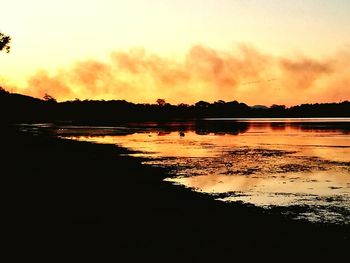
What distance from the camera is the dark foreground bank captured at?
12550 mm

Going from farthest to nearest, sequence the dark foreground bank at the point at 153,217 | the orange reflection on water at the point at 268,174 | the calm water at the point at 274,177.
A: the orange reflection on water at the point at 268,174 → the calm water at the point at 274,177 → the dark foreground bank at the point at 153,217

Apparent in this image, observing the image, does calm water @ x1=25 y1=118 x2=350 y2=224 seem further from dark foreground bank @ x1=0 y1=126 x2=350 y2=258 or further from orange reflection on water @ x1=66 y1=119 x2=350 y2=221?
dark foreground bank @ x1=0 y1=126 x2=350 y2=258

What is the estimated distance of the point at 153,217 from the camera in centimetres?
1531

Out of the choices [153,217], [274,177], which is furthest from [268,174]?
[153,217]

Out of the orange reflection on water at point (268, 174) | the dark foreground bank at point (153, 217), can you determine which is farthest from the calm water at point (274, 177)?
the dark foreground bank at point (153, 217)

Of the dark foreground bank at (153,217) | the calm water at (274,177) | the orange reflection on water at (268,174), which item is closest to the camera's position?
the dark foreground bank at (153,217)

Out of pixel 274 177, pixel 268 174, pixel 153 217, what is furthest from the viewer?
pixel 268 174

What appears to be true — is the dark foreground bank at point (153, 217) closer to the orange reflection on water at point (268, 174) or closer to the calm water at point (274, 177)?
the calm water at point (274, 177)

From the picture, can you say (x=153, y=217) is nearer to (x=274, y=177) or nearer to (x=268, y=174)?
(x=274, y=177)

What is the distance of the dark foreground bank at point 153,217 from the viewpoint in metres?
12.6

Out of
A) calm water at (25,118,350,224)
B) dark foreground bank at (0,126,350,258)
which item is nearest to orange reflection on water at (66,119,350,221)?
calm water at (25,118,350,224)

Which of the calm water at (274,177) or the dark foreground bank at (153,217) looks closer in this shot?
the dark foreground bank at (153,217)

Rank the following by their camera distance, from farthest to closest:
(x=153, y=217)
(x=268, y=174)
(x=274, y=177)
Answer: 1. (x=268, y=174)
2. (x=274, y=177)
3. (x=153, y=217)

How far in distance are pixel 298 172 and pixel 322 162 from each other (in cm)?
631
